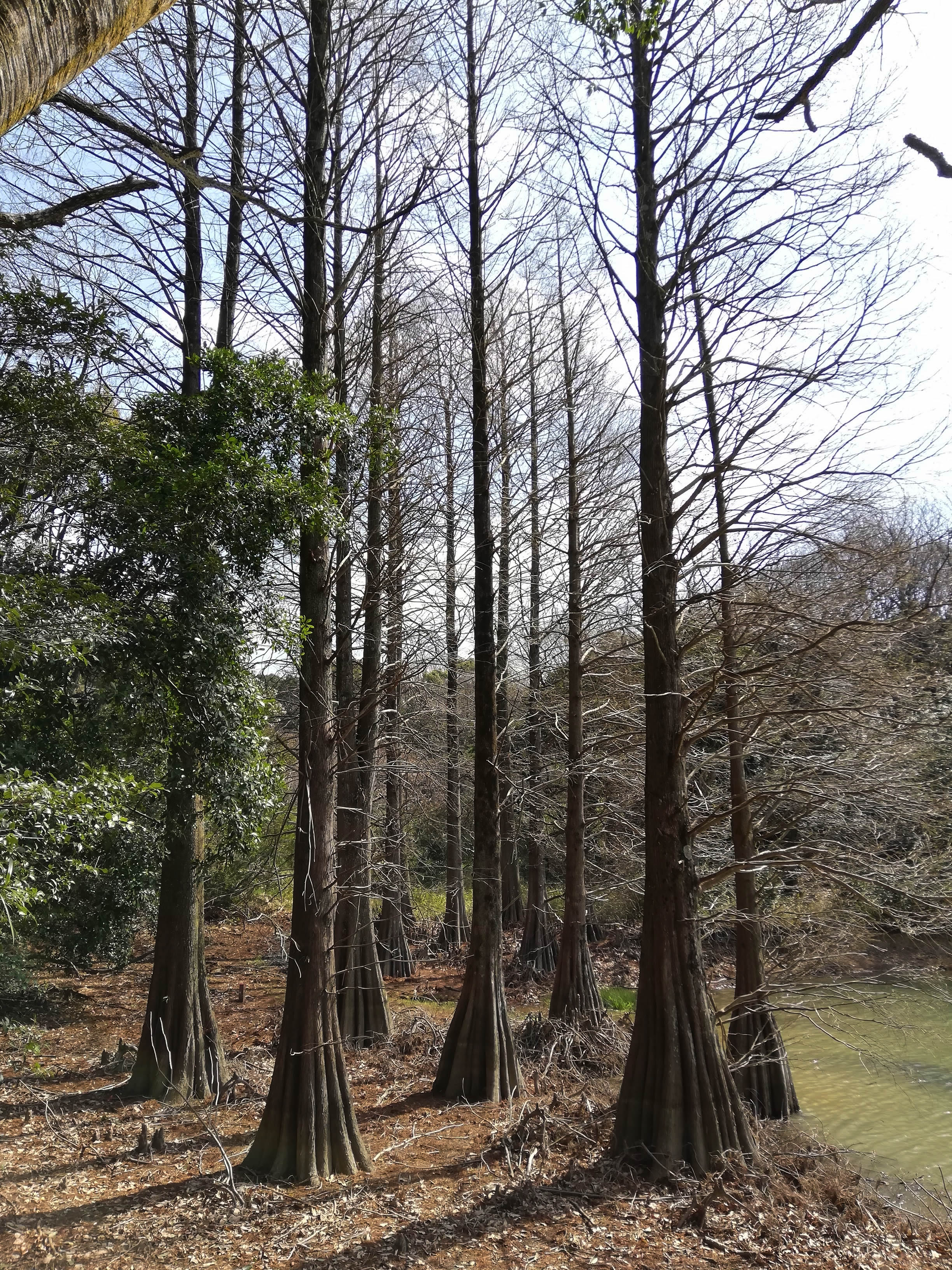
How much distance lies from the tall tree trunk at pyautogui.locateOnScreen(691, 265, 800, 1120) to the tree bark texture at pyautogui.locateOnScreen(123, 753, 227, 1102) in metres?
5.72

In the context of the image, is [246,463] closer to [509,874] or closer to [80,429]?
[80,429]

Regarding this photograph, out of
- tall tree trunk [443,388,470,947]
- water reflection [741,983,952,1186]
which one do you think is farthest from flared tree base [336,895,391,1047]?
water reflection [741,983,952,1186]

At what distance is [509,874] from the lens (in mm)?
22906

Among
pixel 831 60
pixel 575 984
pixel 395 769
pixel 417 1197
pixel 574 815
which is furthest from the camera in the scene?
pixel 574 815

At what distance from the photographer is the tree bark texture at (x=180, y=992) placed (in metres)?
9.00

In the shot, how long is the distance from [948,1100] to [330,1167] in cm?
790

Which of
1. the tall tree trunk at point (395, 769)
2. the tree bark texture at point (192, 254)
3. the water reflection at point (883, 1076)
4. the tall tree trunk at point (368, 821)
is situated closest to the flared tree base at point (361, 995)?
the tall tree trunk at point (368, 821)

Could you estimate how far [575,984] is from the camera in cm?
1260

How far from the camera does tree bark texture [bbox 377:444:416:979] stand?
11.2 meters

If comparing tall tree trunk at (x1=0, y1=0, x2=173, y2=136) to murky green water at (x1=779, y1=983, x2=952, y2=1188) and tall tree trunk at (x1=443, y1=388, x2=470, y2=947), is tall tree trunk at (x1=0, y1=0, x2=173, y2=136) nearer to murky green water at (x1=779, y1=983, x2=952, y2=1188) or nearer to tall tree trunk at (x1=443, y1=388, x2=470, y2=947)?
murky green water at (x1=779, y1=983, x2=952, y2=1188)

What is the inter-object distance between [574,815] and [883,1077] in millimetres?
5349

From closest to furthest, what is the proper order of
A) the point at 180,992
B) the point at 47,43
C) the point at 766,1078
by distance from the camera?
the point at 47,43
the point at 180,992
the point at 766,1078

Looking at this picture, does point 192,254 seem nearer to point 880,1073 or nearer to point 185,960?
point 185,960

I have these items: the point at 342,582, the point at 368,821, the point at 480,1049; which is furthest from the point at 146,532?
the point at 480,1049
